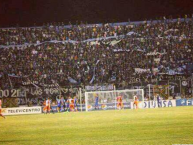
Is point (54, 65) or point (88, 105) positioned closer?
point (88, 105)

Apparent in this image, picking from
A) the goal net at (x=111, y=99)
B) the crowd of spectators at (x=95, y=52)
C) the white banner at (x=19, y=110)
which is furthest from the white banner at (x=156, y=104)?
the white banner at (x=19, y=110)

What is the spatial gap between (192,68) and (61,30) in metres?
19.3

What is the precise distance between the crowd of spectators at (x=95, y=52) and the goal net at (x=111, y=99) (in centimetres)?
451

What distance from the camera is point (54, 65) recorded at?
49.5m

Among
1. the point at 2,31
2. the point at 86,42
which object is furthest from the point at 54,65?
the point at 2,31

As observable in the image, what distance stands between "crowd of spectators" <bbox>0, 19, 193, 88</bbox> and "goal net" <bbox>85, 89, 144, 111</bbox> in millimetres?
4506

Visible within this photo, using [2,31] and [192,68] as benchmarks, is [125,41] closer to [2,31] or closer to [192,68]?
[192,68]

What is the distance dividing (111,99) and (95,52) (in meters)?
10.4

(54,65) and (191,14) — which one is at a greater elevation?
(191,14)

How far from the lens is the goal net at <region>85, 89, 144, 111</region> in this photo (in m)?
42.3

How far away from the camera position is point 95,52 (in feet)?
169

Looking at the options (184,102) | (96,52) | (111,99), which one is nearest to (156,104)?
(184,102)

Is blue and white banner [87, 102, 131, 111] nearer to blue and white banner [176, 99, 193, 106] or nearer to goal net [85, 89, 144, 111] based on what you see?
goal net [85, 89, 144, 111]

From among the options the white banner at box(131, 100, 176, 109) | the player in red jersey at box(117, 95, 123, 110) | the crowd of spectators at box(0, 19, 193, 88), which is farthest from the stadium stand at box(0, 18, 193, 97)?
the white banner at box(131, 100, 176, 109)
